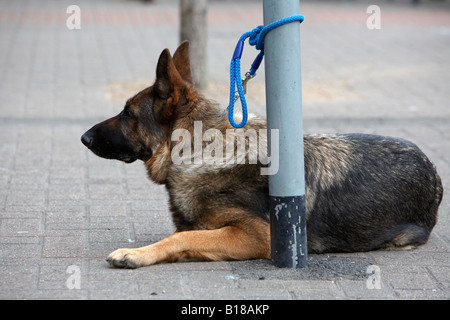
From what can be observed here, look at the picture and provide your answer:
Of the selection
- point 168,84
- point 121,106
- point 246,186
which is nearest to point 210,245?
point 246,186

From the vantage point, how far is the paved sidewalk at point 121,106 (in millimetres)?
3823

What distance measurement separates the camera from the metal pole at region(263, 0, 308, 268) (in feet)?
12.3

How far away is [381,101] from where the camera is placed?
9195 millimetres

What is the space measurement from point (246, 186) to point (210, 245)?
0.43 meters

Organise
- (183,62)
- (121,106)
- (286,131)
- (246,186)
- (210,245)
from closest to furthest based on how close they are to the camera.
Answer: (286,131) → (210,245) → (246,186) → (183,62) → (121,106)

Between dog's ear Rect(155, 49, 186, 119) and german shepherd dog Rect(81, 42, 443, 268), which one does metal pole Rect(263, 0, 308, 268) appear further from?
dog's ear Rect(155, 49, 186, 119)

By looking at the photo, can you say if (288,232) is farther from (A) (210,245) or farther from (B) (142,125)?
(B) (142,125)

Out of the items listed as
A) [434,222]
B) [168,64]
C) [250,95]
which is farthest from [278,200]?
[250,95]

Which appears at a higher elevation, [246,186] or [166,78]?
[166,78]

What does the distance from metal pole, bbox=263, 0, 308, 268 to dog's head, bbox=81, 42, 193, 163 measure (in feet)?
2.21

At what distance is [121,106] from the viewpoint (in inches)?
338

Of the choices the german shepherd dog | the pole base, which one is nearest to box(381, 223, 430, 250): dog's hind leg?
the german shepherd dog

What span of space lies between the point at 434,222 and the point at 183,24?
5501 millimetres

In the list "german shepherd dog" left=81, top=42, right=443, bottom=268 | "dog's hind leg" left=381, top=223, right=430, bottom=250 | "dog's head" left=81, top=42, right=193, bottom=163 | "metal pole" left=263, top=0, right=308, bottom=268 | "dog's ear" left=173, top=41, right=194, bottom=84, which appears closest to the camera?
"metal pole" left=263, top=0, right=308, bottom=268
